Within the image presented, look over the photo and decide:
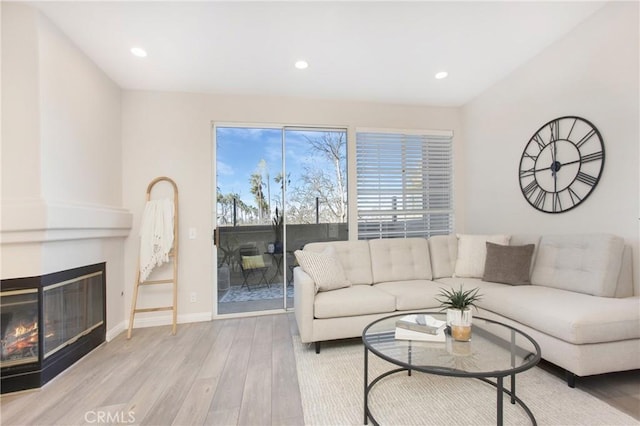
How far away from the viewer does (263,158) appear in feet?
12.0

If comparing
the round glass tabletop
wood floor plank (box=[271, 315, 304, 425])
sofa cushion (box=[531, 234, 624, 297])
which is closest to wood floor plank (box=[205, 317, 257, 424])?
wood floor plank (box=[271, 315, 304, 425])

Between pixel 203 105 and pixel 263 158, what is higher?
pixel 203 105

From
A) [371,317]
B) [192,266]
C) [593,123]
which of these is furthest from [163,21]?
[593,123]

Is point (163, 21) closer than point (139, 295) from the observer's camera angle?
Yes

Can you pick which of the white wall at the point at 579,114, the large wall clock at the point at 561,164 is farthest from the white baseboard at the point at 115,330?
the large wall clock at the point at 561,164

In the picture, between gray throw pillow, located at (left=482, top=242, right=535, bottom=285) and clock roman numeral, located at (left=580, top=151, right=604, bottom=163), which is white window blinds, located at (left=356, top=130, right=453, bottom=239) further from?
clock roman numeral, located at (left=580, top=151, right=604, bottom=163)

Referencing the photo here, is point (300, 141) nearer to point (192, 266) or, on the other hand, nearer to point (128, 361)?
point (192, 266)

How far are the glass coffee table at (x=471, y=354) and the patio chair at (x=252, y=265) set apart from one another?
2054mm

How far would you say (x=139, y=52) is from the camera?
2594 mm

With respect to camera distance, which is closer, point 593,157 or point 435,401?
point 435,401

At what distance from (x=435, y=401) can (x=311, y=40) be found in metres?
2.93

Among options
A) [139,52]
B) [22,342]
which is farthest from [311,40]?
[22,342]

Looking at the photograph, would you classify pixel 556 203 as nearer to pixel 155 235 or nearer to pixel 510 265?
pixel 510 265

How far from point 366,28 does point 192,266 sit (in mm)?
3100
